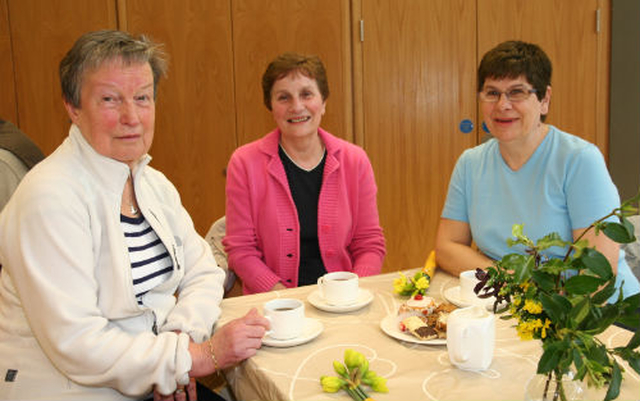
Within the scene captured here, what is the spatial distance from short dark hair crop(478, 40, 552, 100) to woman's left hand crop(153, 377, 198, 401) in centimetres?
125

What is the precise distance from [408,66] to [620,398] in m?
2.87

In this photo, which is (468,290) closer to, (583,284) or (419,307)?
(419,307)

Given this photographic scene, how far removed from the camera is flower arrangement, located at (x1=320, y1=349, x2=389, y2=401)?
924mm

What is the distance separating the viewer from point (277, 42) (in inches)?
130

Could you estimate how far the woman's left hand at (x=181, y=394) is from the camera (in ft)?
3.93

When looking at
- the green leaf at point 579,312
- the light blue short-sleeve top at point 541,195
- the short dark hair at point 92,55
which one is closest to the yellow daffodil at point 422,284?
the light blue short-sleeve top at point 541,195

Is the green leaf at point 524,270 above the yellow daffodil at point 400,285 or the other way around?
above

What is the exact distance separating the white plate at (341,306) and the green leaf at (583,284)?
0.63 m

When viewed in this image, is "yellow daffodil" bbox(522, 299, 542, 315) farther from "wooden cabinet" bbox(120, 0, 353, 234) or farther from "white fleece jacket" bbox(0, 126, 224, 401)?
"wooden cabinet" bbox(120, 0, 353, 234)

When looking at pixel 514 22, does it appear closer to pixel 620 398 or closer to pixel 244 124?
pixel 244 124

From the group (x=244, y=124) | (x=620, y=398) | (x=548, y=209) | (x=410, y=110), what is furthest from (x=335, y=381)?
(x=410, y=110)

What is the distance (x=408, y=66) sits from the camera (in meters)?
3.50

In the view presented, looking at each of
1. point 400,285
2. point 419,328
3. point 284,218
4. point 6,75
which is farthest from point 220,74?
point 419,328

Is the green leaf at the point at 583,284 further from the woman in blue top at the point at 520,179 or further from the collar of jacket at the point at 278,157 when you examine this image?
the collar of jacket at the point at 278,157
